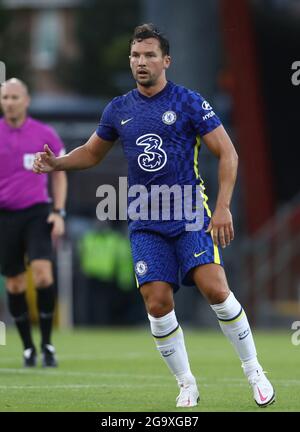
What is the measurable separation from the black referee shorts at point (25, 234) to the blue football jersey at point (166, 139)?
3.12 metres

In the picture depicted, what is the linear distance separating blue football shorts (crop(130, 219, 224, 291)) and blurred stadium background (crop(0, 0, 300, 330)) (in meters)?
13.1

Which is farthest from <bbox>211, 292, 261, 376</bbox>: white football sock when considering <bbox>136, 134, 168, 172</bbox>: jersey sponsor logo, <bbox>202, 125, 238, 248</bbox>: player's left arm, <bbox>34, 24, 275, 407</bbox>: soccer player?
<bbox>136, 134, 168, 172</bbox>: jersey sponsor logo

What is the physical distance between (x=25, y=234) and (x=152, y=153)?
3.43 metres

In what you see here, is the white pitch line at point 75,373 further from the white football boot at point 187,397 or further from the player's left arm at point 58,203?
the white football boot at point 187,397

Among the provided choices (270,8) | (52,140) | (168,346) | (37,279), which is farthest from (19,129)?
(270,8)

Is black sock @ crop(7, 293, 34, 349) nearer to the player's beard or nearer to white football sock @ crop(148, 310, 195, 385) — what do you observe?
white football sock @ crop(148, 310, 195, 385)

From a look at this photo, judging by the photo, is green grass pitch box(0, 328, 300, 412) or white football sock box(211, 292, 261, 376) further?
green grass pitch box(0, 328, 300, 412)

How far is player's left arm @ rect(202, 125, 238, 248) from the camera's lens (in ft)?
25.0

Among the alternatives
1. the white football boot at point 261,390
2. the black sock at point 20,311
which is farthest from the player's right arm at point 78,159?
the black sock at point 20,311

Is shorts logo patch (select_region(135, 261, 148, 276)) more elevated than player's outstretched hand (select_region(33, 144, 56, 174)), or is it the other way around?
player's outstretched hand (select_region(33, 144, 56, 174))

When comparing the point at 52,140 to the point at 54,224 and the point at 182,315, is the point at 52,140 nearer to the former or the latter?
the point at 54,224

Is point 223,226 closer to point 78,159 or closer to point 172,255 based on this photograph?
point 172,255

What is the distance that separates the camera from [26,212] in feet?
36.1

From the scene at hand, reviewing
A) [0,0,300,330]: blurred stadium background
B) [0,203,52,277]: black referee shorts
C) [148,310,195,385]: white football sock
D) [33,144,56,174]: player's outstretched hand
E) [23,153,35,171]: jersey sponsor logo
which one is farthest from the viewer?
[0,0,300,330]: blurred stadium background
